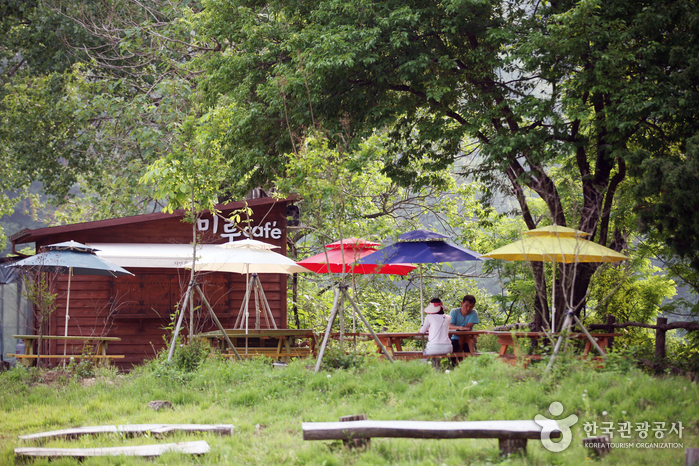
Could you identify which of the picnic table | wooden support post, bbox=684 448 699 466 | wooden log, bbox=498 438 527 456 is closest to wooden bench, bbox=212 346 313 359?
the picnic table

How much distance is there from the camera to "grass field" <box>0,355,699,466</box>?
506 cm

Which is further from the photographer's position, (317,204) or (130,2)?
(130,2)

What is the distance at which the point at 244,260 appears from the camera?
35.8 feet

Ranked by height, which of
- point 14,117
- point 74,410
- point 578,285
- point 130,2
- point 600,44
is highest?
point 130,2

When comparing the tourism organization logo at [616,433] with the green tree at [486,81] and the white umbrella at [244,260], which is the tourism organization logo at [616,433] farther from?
the white umbrella at [244,260]

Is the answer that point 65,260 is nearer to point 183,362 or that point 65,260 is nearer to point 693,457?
point 183,362

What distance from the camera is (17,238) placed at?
13.8 m

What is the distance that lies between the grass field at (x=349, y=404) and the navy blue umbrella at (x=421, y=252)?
8.78 ft

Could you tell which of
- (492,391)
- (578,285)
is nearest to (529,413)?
(492,391)

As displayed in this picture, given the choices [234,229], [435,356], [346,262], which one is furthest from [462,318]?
[234,229]

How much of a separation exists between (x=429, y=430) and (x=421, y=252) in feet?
20.7

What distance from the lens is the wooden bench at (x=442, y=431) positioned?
15.1 ft

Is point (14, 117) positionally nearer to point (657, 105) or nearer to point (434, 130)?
point (434, 130)

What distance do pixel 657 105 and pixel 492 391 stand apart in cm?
487
